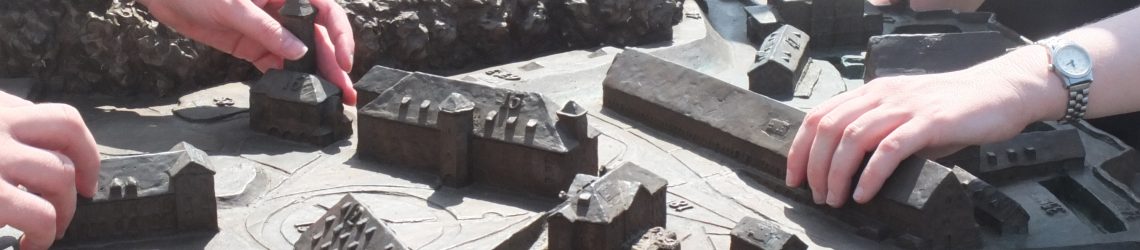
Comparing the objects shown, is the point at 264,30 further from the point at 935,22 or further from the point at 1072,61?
the point at 935,22

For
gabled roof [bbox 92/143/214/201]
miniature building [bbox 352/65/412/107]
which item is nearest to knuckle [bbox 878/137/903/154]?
miniature building [bbox 352/65/412/107]

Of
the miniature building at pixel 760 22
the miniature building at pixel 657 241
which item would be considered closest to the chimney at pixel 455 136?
the miniature building at pixel 657 241

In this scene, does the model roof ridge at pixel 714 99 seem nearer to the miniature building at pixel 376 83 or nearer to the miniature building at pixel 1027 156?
the miniature building at pixel 1027 156

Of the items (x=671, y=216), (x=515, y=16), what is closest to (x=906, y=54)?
(x=671, y=216)

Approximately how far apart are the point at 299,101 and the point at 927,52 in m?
3.55

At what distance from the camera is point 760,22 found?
32.5 feet

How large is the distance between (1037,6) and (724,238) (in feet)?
13.3

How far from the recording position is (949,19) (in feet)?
31.7

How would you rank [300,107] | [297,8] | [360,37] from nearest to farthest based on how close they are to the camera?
[300,107] < [297,8] < [360,37]

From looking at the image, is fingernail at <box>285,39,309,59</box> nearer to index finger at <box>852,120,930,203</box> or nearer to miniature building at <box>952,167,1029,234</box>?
index finger at <box>852,120,930,203</box>

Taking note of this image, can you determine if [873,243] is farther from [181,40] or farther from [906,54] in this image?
[181,40]

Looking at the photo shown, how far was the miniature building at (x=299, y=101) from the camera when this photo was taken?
7781mm

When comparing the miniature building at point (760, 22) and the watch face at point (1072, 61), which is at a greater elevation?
the watch face at point (1072, 61)

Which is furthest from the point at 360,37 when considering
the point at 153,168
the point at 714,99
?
the point at 153,168
